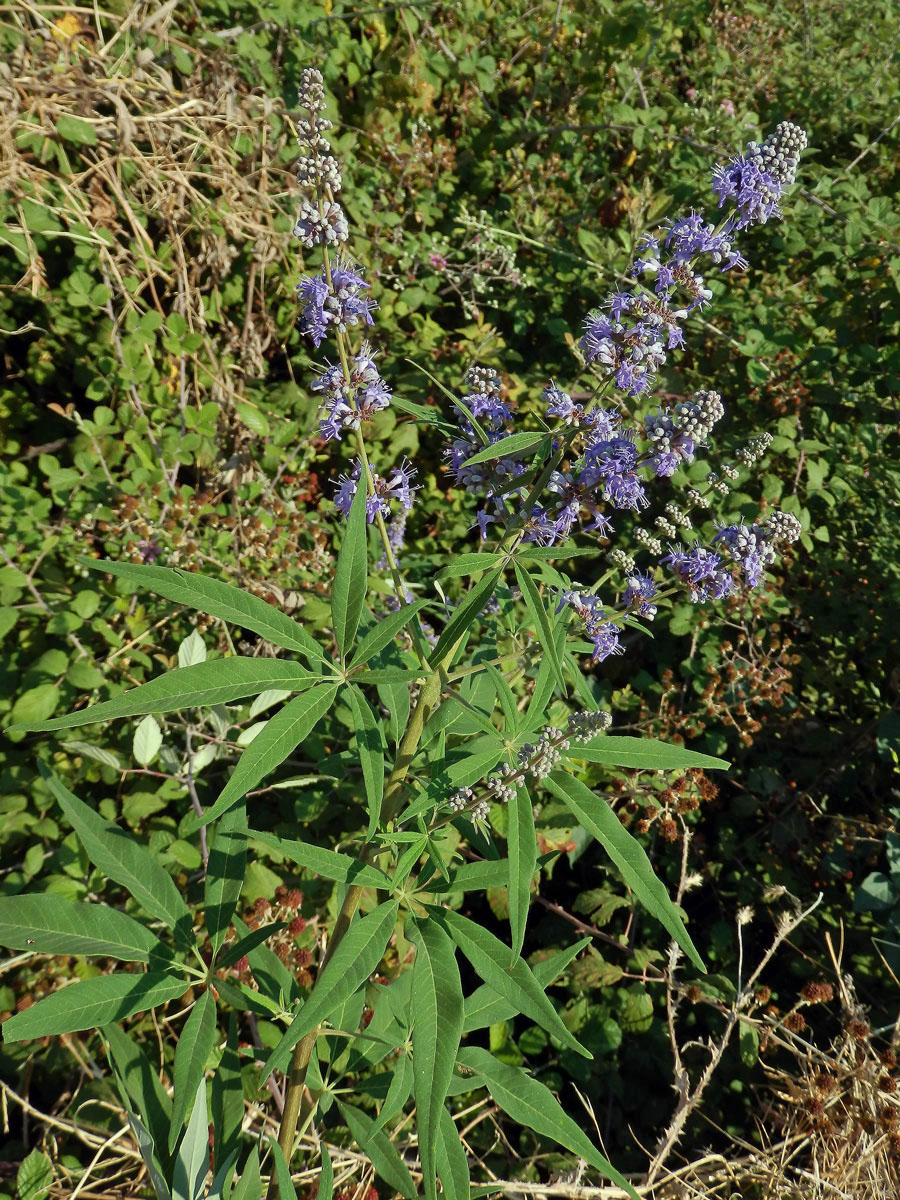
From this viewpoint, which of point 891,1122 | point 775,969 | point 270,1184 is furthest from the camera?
point 775,969

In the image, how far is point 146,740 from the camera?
118 inches

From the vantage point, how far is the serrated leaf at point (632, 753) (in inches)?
70.1

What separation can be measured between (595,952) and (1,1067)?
230 centimetres

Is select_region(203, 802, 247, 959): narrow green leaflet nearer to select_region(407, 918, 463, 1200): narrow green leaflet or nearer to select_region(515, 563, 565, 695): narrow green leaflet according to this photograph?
select_region(407, 918, 463, 1200): narrow green leaflet

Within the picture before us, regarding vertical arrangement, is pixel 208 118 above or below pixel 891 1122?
above

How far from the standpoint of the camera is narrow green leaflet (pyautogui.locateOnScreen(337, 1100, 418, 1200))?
1.91m

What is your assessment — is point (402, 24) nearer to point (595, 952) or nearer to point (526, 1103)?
point (595, 952)

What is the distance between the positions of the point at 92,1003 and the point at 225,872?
0.42m

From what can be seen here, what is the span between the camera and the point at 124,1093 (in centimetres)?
201

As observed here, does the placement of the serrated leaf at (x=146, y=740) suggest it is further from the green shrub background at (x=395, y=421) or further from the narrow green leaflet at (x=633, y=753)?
the narrow green leaflet at (x=633, y=753)

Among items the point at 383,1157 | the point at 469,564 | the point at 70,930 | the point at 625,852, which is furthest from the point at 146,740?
the point at 625,852

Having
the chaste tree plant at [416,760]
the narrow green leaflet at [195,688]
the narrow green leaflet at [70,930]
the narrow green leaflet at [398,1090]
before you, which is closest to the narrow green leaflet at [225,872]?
the chaste tree plant at [416,760]

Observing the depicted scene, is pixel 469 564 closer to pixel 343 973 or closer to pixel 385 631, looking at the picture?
pixel 385 631

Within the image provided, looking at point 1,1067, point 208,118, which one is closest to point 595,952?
point 1,1067
